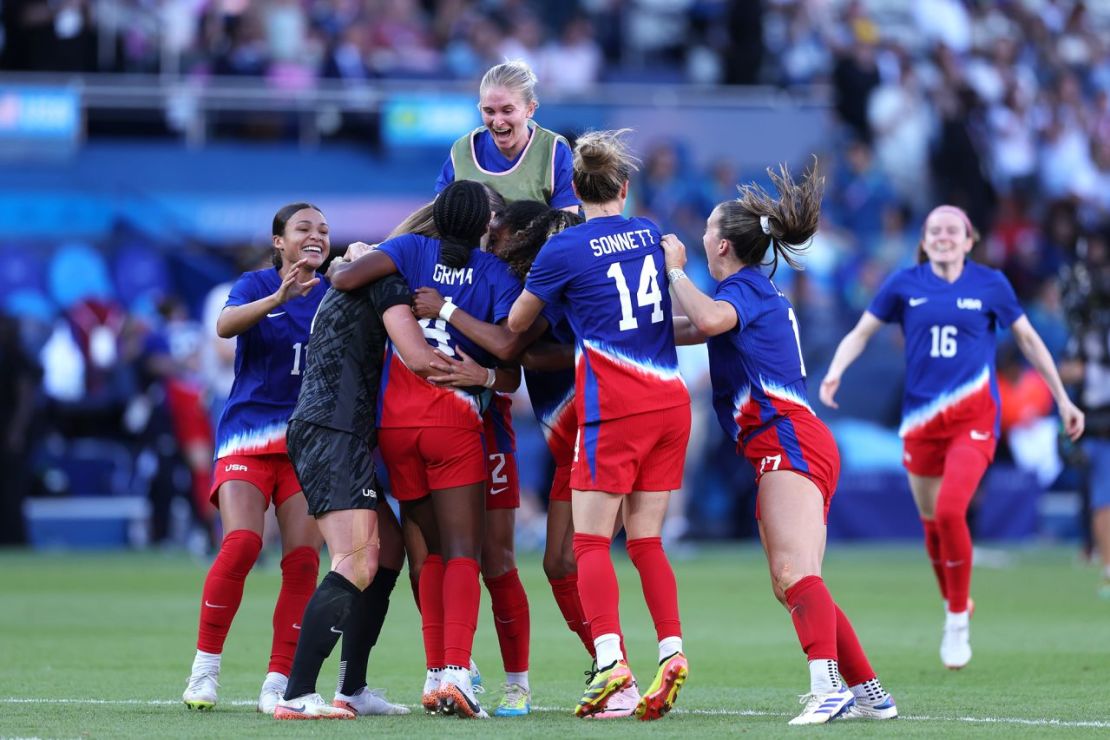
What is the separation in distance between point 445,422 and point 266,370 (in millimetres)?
1156

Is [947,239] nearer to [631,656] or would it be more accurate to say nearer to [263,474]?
[631,656]

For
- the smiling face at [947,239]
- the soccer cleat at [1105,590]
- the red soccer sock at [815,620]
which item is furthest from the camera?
the soccer cleat at [1105,590]

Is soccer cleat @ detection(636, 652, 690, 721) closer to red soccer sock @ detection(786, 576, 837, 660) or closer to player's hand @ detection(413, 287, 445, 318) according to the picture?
red soccer sock @ detection(786, 576, 837, 660)

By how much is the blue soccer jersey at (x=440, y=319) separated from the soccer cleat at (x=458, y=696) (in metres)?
1.07

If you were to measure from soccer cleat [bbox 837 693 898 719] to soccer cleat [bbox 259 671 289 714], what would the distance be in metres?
2.39

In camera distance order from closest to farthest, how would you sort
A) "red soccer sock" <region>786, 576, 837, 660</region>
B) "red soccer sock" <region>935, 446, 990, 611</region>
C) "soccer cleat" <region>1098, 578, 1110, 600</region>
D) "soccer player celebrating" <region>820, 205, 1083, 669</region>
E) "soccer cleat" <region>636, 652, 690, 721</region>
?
"soccer cleat" <region>636, 652, 690, 721</region> → "red soccer sock" <region>786, 576, 837, 660</region> → "red soccer sock" <region>935, 446, 990, 611</region> → "soccer player celebrating" <region>820, 205, 1083, 669</region> → "soccer cleat" <region>1098, 578, 1110, 600</region>

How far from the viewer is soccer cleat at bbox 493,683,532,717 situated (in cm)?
774

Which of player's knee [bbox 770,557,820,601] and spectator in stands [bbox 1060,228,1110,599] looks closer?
player's knee [bbox 770,557,820,601]

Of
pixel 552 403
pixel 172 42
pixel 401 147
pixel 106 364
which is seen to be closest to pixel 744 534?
pixel 401 147

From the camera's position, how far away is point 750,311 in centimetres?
765

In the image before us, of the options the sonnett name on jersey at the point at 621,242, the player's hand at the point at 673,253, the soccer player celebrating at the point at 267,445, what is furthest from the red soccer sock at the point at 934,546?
the soccer player celebrating at the point at 267,445

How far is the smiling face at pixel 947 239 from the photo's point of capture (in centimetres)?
1072

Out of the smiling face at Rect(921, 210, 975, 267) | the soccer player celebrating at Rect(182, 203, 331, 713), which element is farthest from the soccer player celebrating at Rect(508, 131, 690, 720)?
the smiling face at Rect(921, 210, 975, 267)

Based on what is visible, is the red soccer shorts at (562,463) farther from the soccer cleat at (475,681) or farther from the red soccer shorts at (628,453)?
the soccer cleat at (475,681)
